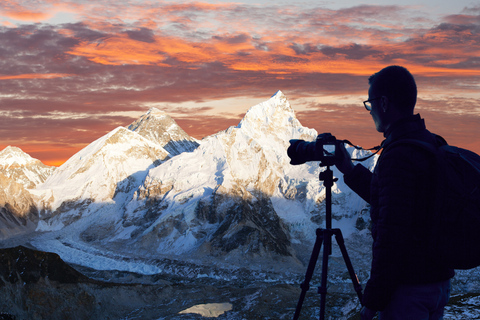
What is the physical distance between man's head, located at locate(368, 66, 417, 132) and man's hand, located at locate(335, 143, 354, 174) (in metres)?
0.97

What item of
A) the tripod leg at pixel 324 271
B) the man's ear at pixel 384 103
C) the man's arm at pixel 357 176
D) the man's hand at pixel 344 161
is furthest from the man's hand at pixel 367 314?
the man's ear at pixel 384 103

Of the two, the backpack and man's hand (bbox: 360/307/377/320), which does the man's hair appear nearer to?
the backpack

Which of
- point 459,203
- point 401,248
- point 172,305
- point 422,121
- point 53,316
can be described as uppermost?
point 422,121

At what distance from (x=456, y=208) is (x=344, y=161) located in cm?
208

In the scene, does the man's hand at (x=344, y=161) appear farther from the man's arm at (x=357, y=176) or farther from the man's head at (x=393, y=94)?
the man's head at (x=393, y=94)

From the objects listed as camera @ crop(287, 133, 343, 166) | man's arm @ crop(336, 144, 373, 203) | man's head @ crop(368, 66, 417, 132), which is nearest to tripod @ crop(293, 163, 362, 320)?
camera @ crop(287, 133, 343, 166)

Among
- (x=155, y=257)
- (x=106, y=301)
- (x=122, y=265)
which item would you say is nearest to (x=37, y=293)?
(x=106, y=301)

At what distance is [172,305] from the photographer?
95.1 metres

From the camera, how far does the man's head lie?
5.74 m

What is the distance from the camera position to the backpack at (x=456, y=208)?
502 centimetres

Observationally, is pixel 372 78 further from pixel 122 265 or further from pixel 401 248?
pixel 122 265

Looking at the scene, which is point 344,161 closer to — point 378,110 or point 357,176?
point 357,176

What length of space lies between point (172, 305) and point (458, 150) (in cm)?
9632

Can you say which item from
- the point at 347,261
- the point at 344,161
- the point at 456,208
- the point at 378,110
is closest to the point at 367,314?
the point at 456,208
